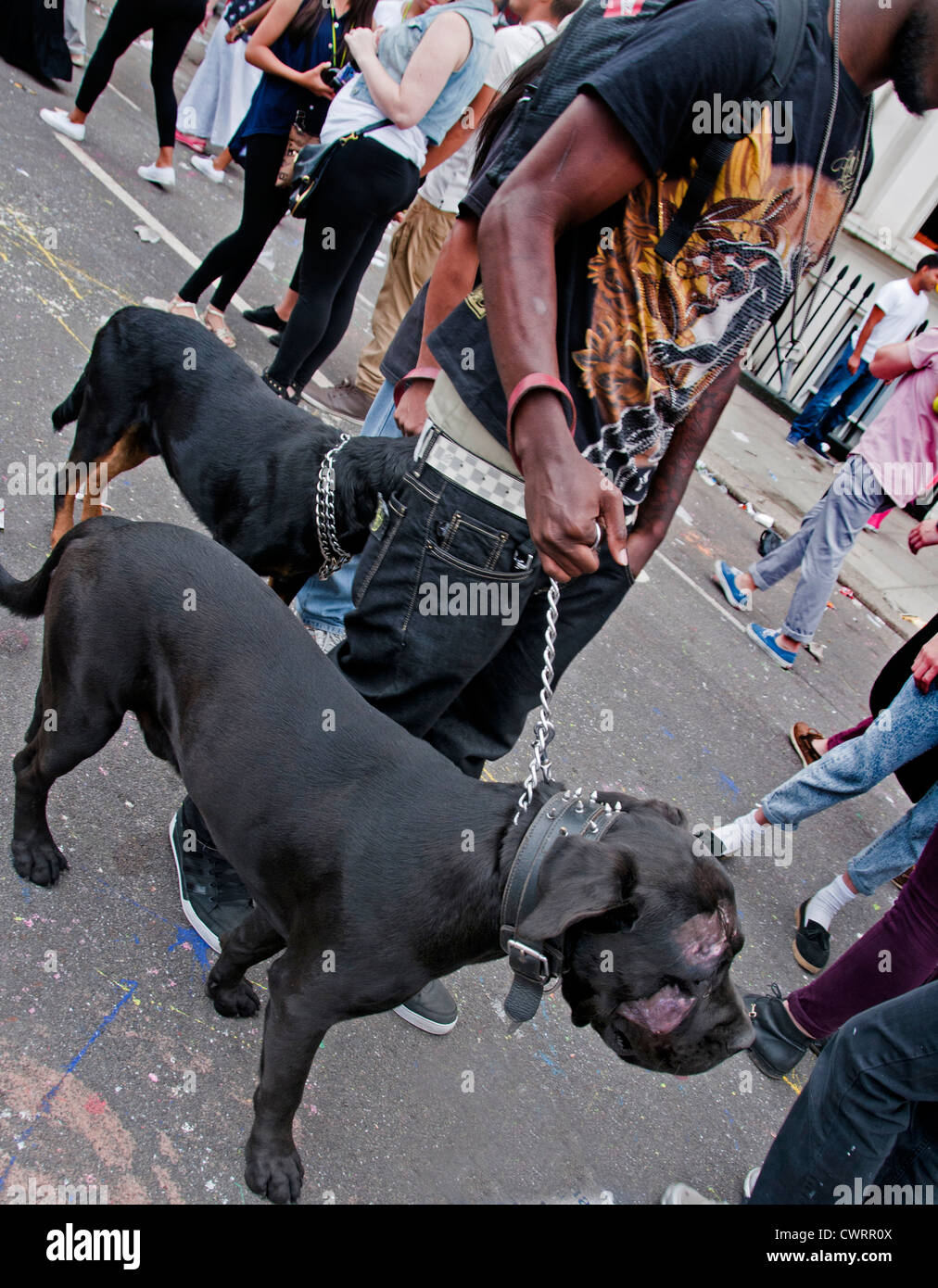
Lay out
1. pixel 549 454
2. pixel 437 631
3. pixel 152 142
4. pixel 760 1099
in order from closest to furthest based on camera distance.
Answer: pixel 549 454 < pixel 437 631 < pixel 760 1099 < pixel 152 142

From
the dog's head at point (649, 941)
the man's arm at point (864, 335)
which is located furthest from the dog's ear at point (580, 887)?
the man's arm at point (864, 335)

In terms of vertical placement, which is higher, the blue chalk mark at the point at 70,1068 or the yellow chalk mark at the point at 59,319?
the yellow chalk mark at the point at 59,319

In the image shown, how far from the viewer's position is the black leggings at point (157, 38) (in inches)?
246

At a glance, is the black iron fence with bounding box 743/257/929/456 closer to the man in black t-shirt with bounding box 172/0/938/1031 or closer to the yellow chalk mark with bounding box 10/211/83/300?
the yellow chalk mark with bounding box 10/211/83/300

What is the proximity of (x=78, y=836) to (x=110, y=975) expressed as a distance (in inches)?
19.0

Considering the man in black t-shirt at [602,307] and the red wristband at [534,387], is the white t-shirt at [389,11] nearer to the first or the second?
the man in black t-shirt at [602,307]

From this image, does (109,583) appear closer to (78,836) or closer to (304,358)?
(78,836)

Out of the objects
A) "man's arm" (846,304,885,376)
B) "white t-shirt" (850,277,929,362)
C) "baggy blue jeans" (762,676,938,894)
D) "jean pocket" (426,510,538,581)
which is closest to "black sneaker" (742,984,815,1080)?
"baggy blue jeans" (762,676,938,894)

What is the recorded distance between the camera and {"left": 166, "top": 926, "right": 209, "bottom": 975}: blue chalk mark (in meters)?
2.63

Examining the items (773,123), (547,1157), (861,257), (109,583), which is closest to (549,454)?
(773,123)

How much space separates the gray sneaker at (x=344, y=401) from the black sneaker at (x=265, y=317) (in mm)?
705

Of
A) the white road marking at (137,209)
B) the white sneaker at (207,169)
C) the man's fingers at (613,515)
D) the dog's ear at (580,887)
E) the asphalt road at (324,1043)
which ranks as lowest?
the asphalt road at (324,1043)

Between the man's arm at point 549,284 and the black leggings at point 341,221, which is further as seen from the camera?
the black leggings at point 341,221

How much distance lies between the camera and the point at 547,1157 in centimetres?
259
